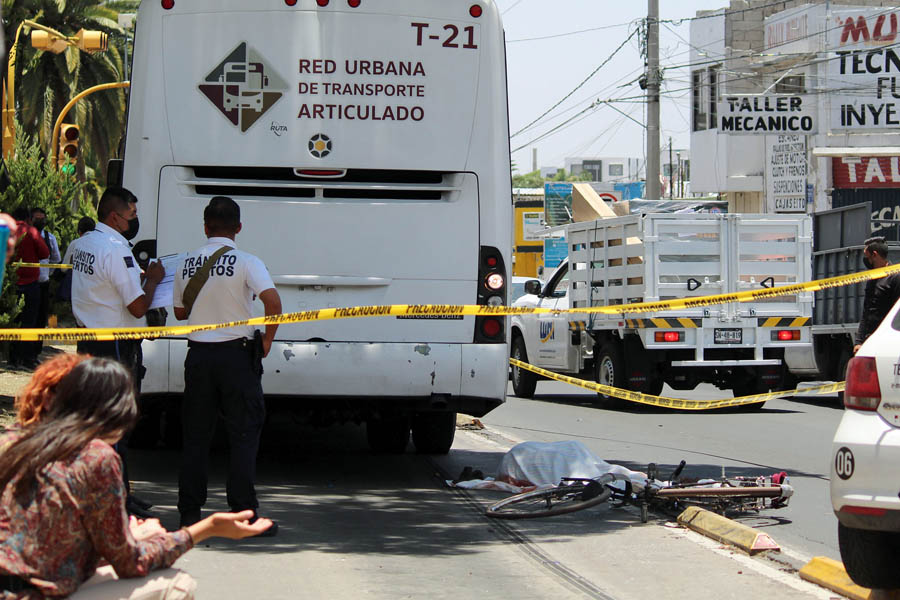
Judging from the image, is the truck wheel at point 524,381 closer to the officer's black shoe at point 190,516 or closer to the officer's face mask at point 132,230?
the officer's face mask at point 132,230

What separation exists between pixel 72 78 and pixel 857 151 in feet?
67.6

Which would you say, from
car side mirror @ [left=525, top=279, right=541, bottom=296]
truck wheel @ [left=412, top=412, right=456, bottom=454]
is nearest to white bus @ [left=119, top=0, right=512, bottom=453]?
truck wheel @ [left=412, top=412, right=456, bottom=454]

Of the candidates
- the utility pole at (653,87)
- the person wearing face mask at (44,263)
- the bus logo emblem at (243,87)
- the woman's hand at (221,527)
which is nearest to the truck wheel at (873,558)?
the woman's hand at (221,527)

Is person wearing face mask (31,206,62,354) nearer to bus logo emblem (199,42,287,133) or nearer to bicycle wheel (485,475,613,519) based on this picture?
bus logo emblem (199,42,287,133)

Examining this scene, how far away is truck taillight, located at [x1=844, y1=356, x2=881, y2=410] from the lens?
18.1 feet

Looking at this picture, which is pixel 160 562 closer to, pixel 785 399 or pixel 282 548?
pixel 282 548

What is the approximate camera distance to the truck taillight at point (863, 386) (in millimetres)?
5504

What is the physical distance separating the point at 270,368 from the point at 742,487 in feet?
10.7

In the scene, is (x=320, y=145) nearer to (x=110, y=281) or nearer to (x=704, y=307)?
Result: (x=110, y=281)

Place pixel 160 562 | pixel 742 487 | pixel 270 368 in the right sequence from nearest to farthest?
1. pixel 160 562
2. pixel 742 487
3. pixel 270 368

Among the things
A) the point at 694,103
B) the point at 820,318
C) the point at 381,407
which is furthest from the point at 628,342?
the point at 694,103

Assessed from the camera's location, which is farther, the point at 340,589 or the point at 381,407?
the point at 381,407

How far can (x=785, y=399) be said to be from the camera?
729 inches

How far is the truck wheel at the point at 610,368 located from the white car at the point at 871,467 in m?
10.5
